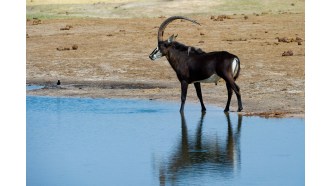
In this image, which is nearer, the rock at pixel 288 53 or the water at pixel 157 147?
the water at pixel 157 147

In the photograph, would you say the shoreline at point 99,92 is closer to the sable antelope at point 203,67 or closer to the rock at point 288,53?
the sable antelope at point 203,67

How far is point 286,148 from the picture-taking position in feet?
41.0

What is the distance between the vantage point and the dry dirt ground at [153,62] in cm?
2016

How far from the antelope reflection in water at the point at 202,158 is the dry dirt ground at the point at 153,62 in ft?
9.87

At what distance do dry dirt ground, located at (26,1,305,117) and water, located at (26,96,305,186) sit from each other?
161 cm

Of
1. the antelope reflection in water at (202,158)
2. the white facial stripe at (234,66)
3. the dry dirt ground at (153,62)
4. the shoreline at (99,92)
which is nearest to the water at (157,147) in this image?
the antelope reflection in water at (202,158)

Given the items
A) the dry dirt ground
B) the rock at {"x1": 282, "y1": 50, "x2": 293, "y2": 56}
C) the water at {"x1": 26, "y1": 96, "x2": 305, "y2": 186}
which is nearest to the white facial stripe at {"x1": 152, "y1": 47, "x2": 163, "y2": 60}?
the water at {"x1": 26, "y1": 96, "x2": 305, "y2": 186}

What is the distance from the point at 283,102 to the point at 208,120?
3159 millimetres

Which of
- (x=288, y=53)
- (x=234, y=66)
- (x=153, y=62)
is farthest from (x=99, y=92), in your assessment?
(x=288, y=53)

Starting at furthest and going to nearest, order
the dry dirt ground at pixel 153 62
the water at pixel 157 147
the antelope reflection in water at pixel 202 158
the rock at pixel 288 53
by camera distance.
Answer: the rock at pixel 288 53 < the dry dirt ground at pixel 153 62 < the antelope reflection in water at pixel 202 158 < the water at pixel 157 147

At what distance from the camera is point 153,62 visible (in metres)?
26.6
